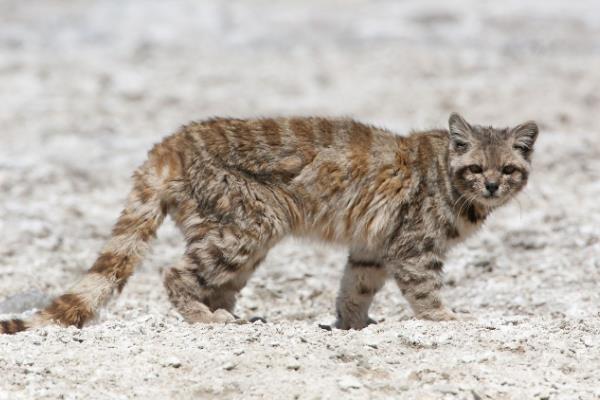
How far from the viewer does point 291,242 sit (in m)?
9.98

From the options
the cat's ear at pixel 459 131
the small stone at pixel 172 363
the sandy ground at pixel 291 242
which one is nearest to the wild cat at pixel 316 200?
the cat's ear at pixel 459 131

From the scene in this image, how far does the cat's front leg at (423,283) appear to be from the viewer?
7.34 m

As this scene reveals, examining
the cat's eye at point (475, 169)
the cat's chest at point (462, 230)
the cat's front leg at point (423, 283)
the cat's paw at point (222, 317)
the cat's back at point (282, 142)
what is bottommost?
the cat's paw at point (222, 317)

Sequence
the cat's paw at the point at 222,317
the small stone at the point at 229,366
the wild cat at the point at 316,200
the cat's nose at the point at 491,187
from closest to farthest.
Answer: the small stone at the point at 229,366 < the cat's paw at the point at 222,317 < the wild cat at the point at 316,200 < the cat's nose at the point at 491,187

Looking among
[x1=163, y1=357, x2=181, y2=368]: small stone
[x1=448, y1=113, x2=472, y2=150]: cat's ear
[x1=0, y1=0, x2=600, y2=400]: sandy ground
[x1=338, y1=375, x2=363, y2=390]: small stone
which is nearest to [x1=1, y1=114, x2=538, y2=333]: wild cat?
[x1=448, y1=113, x2=472, y2=150]: cat's ear

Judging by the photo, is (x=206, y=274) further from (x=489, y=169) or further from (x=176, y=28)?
(x=176, y=28)

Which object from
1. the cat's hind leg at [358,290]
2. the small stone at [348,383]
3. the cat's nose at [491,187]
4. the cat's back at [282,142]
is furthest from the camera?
the cat's hind leg at [358,290]

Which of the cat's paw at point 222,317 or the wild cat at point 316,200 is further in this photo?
the wild cat at point 316,200

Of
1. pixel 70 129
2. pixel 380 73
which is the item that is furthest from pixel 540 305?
pixel 380 73

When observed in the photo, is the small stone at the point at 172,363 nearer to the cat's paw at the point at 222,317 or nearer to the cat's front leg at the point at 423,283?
the cat's paw at the point at 222,317

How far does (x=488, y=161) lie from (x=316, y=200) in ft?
4.16

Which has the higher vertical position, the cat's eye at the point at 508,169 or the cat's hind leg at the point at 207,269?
the cat's eye at the point at 508,169

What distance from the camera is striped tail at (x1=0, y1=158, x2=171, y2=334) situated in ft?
22.1

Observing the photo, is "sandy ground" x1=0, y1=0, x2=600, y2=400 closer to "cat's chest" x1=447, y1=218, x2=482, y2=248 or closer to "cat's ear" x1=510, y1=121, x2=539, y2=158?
"cat's chest" x1=447, y1=218, x2=482, y2=248
